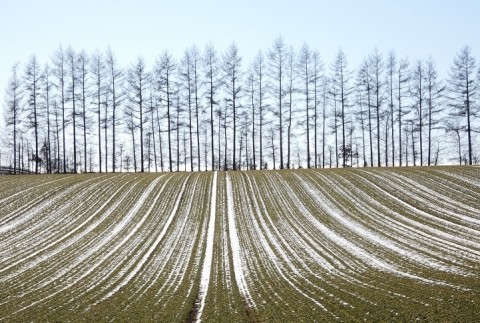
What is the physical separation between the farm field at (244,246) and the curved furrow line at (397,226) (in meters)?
0.12

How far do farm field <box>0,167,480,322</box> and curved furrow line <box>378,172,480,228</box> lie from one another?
0.44ft

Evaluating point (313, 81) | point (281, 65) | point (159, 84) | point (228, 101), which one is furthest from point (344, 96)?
point (159, 84)

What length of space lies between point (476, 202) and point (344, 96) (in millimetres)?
27758

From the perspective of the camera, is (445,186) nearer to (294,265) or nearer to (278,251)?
(278,251)

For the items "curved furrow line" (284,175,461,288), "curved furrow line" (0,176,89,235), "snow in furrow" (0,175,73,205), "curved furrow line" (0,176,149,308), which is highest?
"snow in furrow" (0,175,73,205)

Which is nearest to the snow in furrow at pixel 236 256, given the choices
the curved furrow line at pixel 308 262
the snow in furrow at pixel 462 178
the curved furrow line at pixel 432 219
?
the curved furrow line at pixel 308 262

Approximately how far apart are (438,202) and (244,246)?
1782cm

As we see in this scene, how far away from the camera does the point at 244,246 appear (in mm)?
24594

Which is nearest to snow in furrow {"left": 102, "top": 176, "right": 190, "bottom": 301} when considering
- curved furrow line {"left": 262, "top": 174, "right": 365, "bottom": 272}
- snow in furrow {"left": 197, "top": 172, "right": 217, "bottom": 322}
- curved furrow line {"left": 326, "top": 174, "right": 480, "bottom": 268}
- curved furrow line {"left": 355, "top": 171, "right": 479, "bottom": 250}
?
snow in furrow {"left": 197, "top": 172, "right": 217, "bottom": 322}

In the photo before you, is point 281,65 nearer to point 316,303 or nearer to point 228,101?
point 228,101

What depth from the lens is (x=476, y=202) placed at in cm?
3331

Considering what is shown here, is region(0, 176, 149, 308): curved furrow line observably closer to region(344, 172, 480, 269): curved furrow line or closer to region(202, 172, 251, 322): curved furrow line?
region(202, 172, 251, 322): curved furrow line

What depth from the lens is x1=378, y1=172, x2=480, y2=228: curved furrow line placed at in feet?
96.9

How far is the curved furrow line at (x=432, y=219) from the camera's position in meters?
25.0
